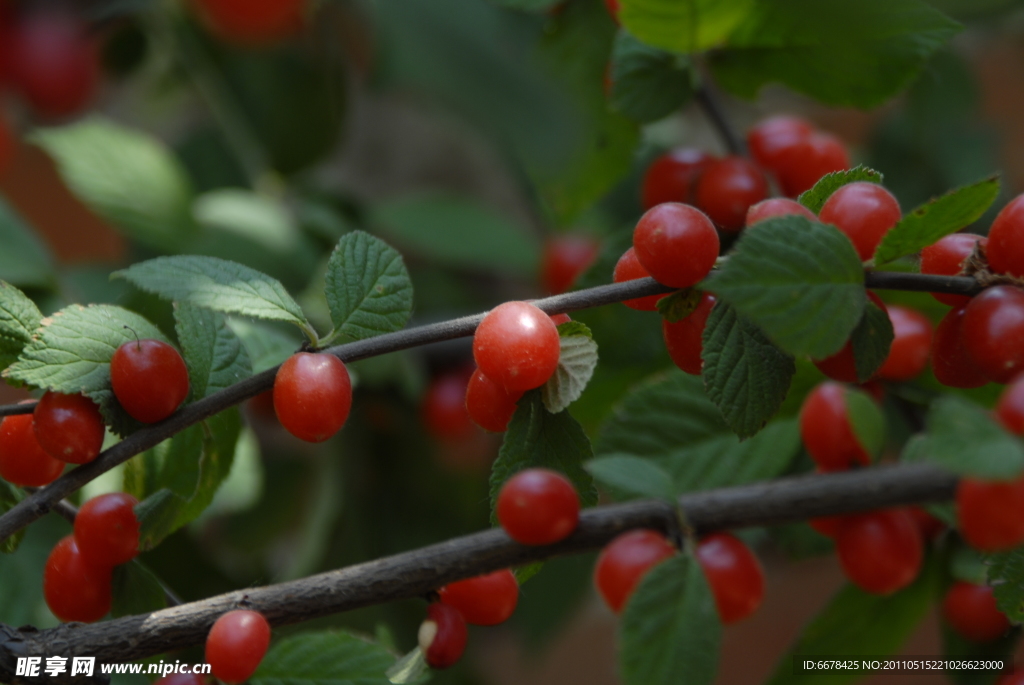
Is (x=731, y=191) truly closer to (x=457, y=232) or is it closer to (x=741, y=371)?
(x=741, y=371)

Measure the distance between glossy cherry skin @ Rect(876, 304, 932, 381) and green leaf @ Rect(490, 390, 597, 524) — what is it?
0.20 metres

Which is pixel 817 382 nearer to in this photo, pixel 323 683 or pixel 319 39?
pixel 323 683

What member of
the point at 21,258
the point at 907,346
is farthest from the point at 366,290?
the point at 21,258

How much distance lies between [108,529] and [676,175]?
349 millimetres

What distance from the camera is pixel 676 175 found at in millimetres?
516

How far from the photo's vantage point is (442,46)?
0.48 ft

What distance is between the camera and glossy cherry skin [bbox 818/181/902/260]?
1.01 feet

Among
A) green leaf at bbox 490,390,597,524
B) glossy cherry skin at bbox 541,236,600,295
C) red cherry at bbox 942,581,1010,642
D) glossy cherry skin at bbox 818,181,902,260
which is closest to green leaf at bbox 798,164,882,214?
glossy cherry skin at bbox 818,181,902,260

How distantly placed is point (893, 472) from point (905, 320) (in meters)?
0.24

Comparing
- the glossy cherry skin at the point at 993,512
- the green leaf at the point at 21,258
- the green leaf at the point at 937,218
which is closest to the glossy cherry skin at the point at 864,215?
the green leaf at the point at 937,218

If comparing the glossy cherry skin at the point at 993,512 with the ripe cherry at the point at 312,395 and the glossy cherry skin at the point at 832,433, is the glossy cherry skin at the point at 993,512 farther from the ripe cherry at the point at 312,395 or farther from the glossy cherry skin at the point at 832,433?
the ripe cherry at the point at 312,395

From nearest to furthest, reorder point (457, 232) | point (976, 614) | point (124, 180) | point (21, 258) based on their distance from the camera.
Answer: point (976, 614) → point (21, 258) → point (124, 180) → point (457, 232)

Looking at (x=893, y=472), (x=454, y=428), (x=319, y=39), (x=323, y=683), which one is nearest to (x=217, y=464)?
(x=323, y=683)

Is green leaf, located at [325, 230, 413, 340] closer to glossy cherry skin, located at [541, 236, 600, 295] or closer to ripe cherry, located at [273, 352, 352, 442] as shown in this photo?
ripe cherry, located at [273, 352, 352, 442]
